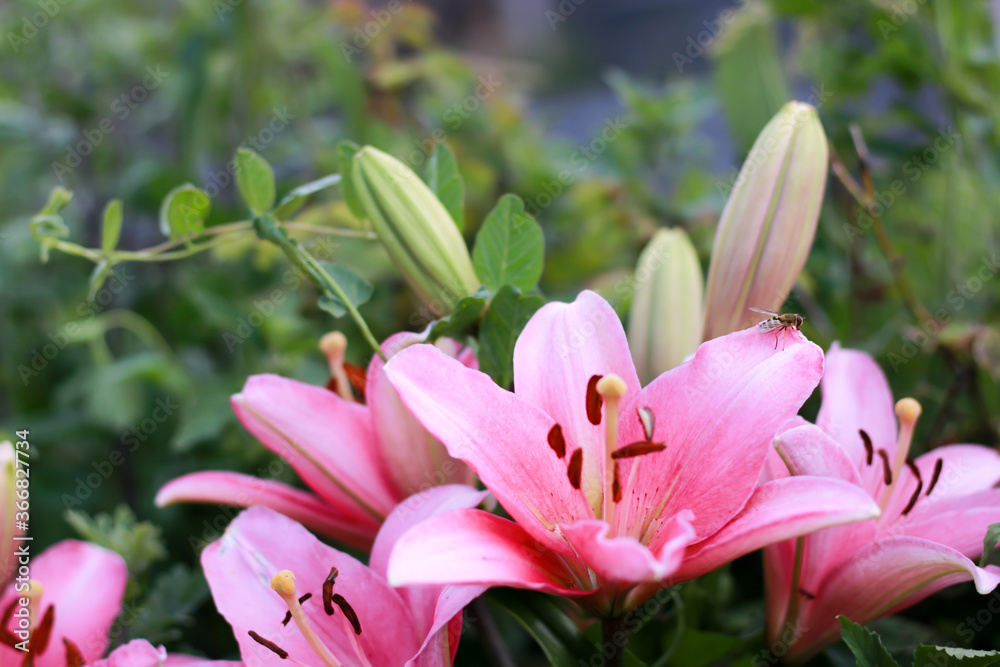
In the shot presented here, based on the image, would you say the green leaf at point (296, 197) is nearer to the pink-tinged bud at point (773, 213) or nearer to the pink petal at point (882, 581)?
the pink-tinged bud at point (773, 213)

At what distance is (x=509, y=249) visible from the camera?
0.39 m

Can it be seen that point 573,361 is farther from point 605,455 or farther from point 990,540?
point 990,540

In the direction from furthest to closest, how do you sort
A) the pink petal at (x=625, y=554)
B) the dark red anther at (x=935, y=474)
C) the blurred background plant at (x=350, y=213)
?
the blurred background plant at (x=350, y=213), the dark red anther at (x=935, y=474), the pink petal at (x=625, y=554)

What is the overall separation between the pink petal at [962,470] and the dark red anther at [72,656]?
16.3 inches

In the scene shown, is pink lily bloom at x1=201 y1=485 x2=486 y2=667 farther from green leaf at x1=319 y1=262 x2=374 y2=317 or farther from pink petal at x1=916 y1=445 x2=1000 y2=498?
pink petal at x1=916 y1=445 x2=1000 y2=498

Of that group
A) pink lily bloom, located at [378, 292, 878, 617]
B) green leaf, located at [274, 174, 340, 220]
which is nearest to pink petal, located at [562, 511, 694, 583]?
pink lily bloom, located at [378, 292, 878, 617]

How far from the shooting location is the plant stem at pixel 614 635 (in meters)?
0.32

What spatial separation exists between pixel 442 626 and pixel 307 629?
0.06 m

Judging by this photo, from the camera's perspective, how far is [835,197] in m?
0.79

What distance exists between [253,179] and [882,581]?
1.17 feet

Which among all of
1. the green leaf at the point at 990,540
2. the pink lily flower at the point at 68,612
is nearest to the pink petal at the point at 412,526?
the pink lily flower at the point at 68,612

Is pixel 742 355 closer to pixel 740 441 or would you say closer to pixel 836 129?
pixel 740 441

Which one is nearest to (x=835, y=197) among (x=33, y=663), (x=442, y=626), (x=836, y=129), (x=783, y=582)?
(x=836, y=129)

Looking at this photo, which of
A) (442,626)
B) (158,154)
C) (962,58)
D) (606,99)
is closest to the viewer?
(442,626)
